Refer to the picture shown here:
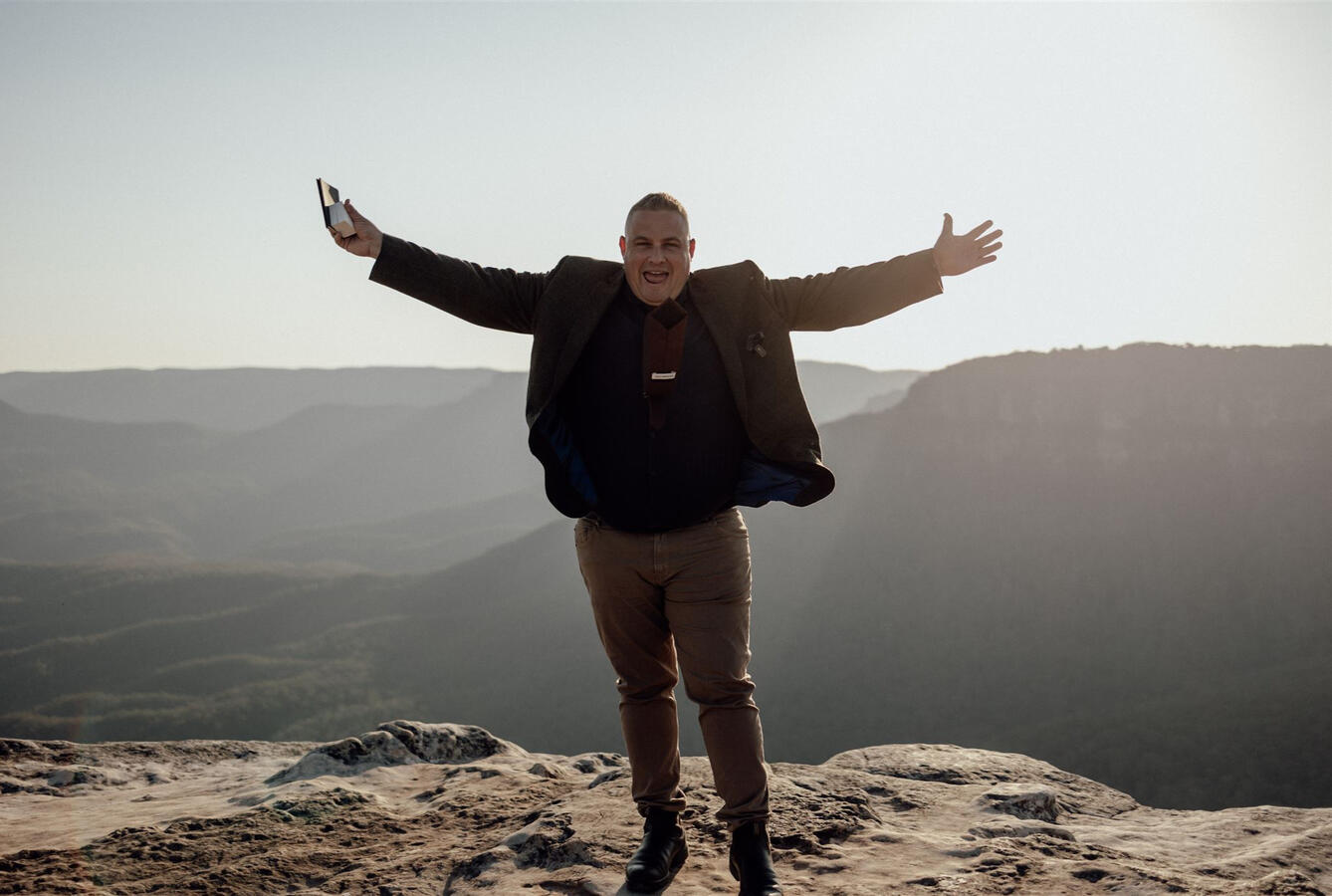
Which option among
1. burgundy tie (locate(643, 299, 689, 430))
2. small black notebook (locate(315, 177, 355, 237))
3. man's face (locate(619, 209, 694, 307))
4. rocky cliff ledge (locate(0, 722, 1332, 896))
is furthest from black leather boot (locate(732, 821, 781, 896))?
small black notebook (locate(315, 177, 355, 237))

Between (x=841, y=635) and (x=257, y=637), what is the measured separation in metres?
45.1

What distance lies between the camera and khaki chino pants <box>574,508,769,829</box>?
299 centimetres

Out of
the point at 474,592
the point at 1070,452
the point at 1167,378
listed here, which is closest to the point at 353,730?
the point at 474,592

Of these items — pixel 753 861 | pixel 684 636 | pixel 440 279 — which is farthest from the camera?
pixel 440 279

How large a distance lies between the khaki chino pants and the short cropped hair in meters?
1.02

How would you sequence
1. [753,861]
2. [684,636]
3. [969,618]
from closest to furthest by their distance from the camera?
1. [753,861]
2. [684,636]
3. [969,618]

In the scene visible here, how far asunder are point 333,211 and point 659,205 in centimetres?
114

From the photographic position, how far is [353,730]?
166ft

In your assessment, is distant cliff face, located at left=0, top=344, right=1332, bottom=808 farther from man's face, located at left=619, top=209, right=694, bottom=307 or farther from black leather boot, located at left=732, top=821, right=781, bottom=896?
man's face, located at left=619, top=209, right=694, bottom=307

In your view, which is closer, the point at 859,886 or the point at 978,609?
the point at 859,886

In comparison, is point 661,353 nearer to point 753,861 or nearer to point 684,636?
point 684,636

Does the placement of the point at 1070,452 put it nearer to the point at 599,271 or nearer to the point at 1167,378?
the point at 1167,378

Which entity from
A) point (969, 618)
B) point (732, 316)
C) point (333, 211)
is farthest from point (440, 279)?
point (969, 618)

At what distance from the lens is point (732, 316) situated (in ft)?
10.2
